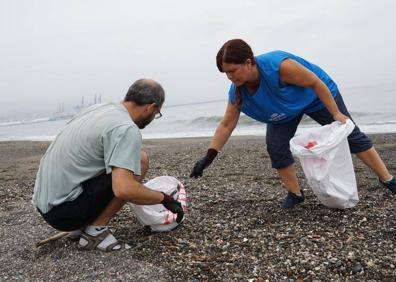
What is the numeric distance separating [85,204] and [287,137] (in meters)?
1.81

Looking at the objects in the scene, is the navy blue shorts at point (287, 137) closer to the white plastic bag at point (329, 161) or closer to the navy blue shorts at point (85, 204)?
the white plastic bag at point (329, 161)

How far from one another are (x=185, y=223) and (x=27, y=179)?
163 inches

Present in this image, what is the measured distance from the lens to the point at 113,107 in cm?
268

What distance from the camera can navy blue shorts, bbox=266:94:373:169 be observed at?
3416mm

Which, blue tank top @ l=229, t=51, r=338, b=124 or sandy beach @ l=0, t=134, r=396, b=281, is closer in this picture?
sandy beach @ l=0, t=134, r=396, b=281

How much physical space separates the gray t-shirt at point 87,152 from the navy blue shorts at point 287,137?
4.76ft

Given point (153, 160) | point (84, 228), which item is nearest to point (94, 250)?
point (84, 228)

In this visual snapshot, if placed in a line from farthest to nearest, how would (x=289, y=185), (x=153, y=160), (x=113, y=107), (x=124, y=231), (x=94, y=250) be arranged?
(x=153, y=160) → (x=289, y=185) → (x=124, y=231) → (x=94, y=250) → (x=113, y=107)

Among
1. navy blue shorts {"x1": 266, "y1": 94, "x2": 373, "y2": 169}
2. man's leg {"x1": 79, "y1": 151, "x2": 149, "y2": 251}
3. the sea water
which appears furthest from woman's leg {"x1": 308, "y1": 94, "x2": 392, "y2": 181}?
the sea water

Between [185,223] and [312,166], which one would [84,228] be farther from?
[312,166]

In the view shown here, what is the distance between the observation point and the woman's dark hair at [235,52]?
2977mm

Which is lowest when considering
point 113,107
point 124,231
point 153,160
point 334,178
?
point 153,160

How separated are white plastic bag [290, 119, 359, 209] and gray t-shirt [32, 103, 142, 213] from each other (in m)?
1.46

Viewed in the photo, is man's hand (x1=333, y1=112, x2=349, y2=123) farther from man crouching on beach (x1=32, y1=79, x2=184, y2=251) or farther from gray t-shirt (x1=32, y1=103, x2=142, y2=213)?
gray t-shirt (x1=32, y1=103, x2=142, y2=213)
